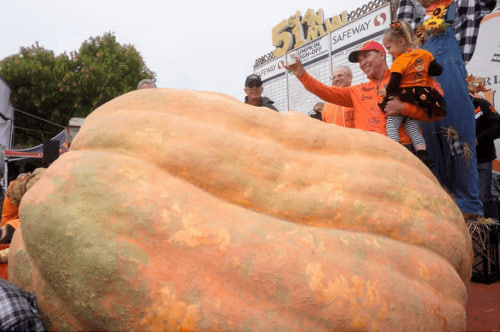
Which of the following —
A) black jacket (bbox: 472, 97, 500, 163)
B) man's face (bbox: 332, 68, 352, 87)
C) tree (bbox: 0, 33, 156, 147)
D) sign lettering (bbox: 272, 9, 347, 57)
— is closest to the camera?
man's face (bbox: 332, 68, 352, 87)

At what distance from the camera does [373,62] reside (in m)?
2.96

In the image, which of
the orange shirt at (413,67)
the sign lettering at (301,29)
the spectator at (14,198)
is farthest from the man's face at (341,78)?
the sign lettering at (301,29)

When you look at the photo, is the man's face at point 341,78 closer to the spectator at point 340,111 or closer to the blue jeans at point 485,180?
the spectator at point 340,111

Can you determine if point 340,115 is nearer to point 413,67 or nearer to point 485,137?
point 413,67

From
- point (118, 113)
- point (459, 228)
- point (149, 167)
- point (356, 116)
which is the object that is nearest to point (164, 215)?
point (149, 167)

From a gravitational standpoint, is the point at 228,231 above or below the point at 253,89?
below

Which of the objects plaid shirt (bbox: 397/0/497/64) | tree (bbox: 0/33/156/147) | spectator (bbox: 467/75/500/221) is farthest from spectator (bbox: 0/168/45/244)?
tree (bbox: 0/33/156/147)

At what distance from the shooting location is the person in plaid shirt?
10.3ft

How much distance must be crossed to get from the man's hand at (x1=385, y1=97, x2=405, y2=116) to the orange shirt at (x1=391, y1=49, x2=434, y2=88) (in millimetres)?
158

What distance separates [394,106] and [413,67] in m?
0.37

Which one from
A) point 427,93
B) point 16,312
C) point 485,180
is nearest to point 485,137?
point 485,180

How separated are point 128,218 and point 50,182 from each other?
1.15 feet

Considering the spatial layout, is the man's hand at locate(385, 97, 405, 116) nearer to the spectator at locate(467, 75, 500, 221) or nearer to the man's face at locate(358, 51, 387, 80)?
the man's face at locate(358, 51, 387, 80)

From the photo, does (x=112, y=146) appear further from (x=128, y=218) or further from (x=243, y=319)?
(x=243, y=319)
